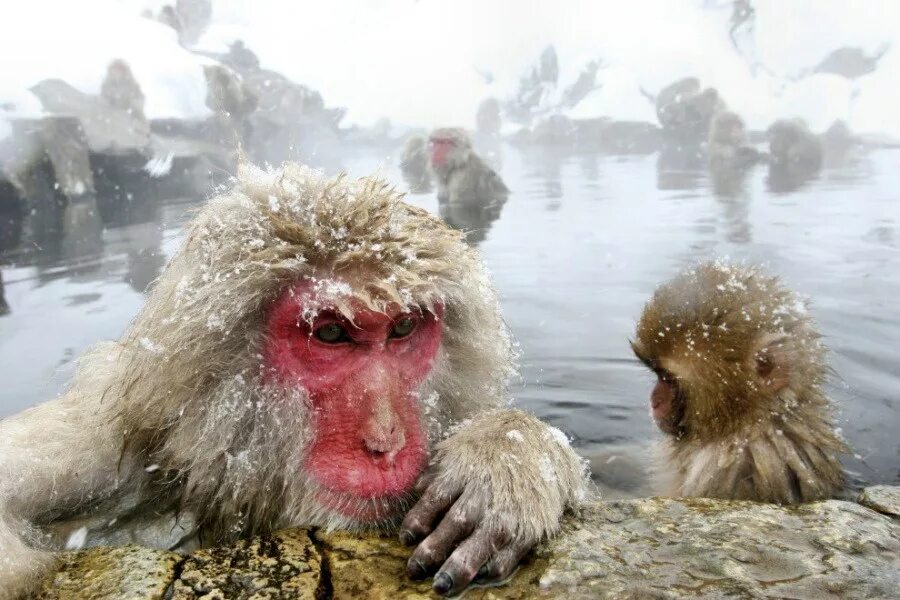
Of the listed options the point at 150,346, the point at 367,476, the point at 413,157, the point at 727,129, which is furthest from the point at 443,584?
the point at 413,157

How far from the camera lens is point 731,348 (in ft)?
7.83

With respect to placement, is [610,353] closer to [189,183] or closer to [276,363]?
[276,363]

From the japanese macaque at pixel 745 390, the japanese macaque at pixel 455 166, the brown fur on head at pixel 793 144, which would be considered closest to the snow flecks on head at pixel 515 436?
the japanese macaque at pixel 745 390

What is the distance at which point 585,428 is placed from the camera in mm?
3969

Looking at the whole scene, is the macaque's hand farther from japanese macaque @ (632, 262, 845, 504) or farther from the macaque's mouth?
japanese macaque @ (632, 262, 845, 504)

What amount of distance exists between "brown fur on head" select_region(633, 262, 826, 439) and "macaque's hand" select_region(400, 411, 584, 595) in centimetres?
88

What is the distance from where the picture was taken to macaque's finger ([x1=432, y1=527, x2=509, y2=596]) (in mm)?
1321

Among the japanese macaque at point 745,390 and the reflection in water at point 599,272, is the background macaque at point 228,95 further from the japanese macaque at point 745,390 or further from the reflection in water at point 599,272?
the japanese macaque at point 745,390

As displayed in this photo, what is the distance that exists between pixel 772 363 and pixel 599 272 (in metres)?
4.23

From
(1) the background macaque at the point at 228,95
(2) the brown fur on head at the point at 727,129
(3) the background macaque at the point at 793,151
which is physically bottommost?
(3) the background macaque at the point at 793,151

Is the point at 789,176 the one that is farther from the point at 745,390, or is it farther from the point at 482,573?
the point at 482,573

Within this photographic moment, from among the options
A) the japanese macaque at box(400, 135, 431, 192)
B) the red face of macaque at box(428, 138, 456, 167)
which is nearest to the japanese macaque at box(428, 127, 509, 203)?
the red face of macaque at box(428, 138, 456, 167)

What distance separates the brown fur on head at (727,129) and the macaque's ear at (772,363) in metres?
8.73

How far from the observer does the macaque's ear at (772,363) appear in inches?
94.0
